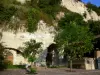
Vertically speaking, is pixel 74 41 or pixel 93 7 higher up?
pixel 93 7

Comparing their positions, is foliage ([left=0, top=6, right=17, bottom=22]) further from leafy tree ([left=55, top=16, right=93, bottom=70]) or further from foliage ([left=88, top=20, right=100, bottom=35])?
foliage ([left=88, top=20, right=100, bottom=35])

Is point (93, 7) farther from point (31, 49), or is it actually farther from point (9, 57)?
point (31, 49)

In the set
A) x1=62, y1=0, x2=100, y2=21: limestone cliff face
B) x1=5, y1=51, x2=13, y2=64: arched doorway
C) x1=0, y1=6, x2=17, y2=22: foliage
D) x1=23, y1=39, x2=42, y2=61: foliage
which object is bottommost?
x1=5, y1=51, x2=13, y2=64: arched doorway

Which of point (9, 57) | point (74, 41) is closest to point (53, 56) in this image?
point (9, 57)

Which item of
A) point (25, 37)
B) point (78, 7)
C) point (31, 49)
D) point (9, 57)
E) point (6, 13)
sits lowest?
point (9, 57)

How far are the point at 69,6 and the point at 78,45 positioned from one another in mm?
30089

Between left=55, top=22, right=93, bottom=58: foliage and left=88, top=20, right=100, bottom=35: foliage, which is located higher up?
left=88, top=20, right=100, bottom=35: foliage

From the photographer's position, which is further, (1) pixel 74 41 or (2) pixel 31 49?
(2) pixel 31 49

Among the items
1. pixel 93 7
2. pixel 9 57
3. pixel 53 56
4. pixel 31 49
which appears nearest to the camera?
Answer: pixel 31 49

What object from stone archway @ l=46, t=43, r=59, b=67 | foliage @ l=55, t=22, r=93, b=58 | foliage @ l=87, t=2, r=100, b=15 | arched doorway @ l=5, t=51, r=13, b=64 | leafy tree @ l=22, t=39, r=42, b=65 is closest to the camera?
foliage @ l=55, t=22, r=93, b=58

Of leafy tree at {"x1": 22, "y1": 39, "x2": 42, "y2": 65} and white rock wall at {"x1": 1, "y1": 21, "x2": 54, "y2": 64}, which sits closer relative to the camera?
leafy tree at {"x1": 22, "y1": 39, "x2": 42, "y2": 65}

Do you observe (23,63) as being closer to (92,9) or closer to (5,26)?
(5,26)

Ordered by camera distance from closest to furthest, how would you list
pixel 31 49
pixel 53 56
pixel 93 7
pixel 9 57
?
pixel 31 49, pixel 9 57, pixel 53 56, pixel 93 7

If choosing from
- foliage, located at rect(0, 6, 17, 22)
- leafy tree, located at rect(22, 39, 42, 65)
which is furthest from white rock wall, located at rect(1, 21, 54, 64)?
leafy tree, located at rect(22, 39, 42, 65)
